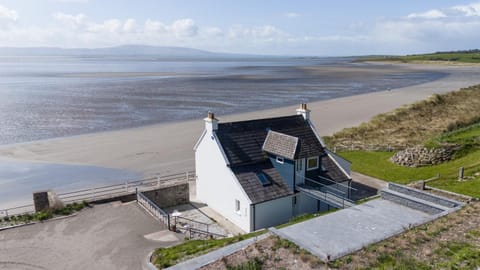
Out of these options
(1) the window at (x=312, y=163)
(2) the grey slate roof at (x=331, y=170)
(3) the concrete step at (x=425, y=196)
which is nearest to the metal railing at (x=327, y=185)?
(2) the grey slate roof at (x=331, y=170)

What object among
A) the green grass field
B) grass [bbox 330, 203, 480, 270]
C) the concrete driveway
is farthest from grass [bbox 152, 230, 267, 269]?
the green grass field

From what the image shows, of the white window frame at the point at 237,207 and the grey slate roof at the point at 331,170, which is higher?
the grey slate roof at the point at 331,170

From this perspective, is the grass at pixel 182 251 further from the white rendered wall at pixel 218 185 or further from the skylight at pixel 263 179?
the skylight at pixel 263 179

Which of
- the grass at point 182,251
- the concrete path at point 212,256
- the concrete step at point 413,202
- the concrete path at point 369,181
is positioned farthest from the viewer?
the concrete path at point 369,181

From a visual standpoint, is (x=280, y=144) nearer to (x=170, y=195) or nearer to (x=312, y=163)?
(x=312, y=163)

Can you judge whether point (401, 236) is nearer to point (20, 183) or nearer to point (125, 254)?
point (125, 254)
